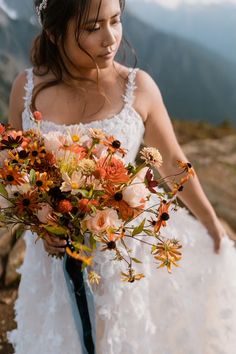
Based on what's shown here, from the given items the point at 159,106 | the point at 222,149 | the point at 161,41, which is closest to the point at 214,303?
the point at 159,106

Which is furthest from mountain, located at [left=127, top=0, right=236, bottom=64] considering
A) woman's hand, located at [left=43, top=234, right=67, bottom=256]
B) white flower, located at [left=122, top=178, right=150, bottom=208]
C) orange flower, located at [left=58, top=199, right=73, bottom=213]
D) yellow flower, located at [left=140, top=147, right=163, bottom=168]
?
orange flower, located at [left=58, top=199, right=73, bottom=213]

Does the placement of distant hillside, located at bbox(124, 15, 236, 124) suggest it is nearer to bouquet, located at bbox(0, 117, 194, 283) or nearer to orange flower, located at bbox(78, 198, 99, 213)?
bouquet, located at bbox(0, 117, 194, 283)

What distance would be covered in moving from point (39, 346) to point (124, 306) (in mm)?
547

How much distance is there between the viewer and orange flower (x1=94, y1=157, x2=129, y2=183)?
146 centimetres

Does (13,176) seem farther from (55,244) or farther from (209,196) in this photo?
(209,196)

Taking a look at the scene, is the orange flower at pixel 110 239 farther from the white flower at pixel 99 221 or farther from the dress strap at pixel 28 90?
the dress strap at pixel 28 90

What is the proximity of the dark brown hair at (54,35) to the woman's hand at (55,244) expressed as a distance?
903mm

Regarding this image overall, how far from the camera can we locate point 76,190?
144 cm

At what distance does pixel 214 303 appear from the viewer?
2.62 meters

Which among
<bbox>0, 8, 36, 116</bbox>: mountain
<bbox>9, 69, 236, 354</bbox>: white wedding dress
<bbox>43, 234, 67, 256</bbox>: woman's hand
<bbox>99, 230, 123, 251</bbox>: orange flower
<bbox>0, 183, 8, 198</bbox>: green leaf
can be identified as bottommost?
<bbox>0, 8, 36, 116</bbox>: mountain

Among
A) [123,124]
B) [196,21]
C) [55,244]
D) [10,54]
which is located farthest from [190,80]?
[55,244]

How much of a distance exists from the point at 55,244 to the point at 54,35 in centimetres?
109

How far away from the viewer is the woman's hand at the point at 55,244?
1.75 m

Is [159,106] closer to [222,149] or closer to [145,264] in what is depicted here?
[145,264]
